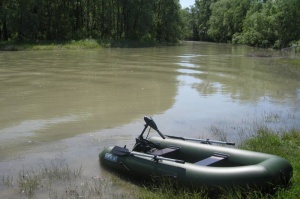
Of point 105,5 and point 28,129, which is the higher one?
point 105,5

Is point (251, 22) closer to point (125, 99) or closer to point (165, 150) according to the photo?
point (125, 99)

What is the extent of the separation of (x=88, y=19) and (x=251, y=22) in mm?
24282

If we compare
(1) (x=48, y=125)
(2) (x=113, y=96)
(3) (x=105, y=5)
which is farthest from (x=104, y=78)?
(3) (x=105, y=5)

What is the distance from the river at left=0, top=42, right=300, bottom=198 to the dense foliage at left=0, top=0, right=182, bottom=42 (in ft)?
81.3

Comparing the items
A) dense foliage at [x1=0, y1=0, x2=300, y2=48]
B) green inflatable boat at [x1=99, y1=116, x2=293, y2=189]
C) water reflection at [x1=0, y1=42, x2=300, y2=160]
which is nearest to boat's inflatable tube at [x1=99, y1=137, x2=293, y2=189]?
green inflatable boat at [x1=99, y1=116, x2=293, y2=189]

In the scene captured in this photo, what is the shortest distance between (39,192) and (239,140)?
156 inches

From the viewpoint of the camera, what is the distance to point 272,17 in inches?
1790

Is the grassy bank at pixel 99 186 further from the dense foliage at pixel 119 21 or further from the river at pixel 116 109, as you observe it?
the dense foliage at pixel 119 21

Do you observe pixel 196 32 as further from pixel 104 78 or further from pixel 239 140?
pixel 239 140

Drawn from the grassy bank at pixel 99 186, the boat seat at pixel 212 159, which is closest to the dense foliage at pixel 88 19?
the grassy bank at pixel 99 186

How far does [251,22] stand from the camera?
54.7 metres

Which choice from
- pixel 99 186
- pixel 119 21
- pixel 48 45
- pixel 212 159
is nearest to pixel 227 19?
pixel 119 21

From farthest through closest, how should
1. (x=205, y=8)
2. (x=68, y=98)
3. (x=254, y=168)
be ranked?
(x=205, y=8), (x=68, y=98), (x=254, y=168)

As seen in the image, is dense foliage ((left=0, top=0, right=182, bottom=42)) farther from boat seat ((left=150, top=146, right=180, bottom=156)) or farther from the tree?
boat seat ((left=150, top=146, right=180, bottom=156))
